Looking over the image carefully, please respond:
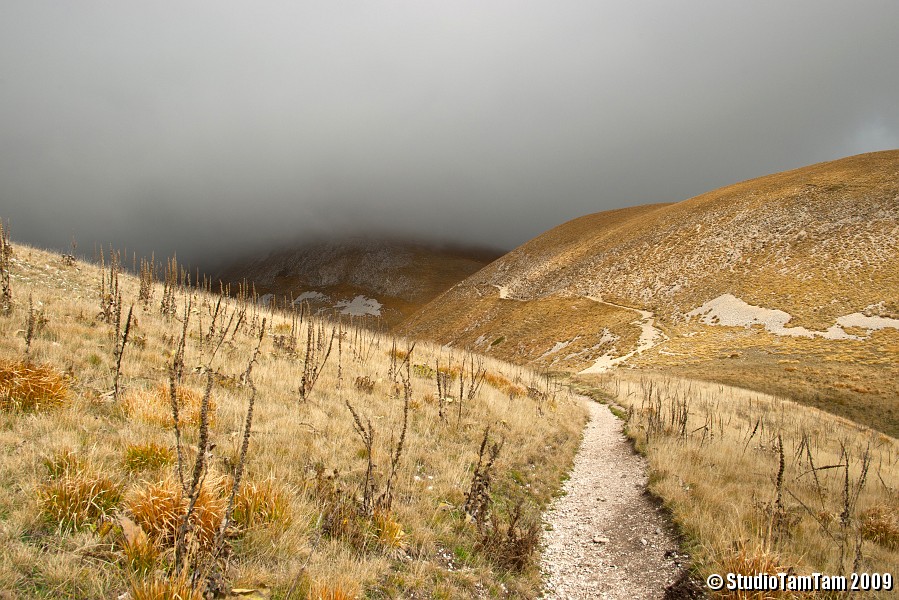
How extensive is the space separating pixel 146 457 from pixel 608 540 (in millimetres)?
6499

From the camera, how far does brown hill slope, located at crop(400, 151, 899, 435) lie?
30.1 meters

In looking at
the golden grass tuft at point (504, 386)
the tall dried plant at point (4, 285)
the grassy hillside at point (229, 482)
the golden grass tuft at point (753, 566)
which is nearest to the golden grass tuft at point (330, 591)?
the grassy hillside at point (229, 482)

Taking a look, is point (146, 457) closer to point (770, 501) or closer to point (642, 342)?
point (770, 501)

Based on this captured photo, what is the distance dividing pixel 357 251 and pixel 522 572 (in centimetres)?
13522

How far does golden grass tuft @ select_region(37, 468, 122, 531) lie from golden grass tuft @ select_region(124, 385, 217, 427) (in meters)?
1.25

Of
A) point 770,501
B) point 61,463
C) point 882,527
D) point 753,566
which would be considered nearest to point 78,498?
point 61,463

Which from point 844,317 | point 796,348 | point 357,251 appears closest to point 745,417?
point 796,348

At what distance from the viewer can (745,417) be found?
1756cm

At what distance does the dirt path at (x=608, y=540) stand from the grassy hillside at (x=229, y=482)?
44 cm

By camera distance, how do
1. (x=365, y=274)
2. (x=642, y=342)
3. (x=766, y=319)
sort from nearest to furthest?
1. (x=766, y=319)
2. (x=642, y=342)
3. (x=365, y=274)

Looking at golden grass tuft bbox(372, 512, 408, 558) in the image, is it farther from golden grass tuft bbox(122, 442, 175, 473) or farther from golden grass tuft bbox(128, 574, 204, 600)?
golden grass tuft bbox(122, 442, 175, 473)

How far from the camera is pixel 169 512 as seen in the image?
3.39m

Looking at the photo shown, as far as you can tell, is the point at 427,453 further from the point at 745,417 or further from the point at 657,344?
the point at 657,344

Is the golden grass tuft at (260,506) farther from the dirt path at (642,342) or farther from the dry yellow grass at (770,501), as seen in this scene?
the dirt path at (642,342)
